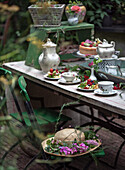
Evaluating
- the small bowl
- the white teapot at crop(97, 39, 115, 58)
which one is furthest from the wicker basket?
the small bowl

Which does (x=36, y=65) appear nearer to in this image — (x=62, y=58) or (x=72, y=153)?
(x=62, y=58)

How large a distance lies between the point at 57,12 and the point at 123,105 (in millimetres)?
1762

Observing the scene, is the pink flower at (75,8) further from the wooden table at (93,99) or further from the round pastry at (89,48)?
the wooden table at (93,99)

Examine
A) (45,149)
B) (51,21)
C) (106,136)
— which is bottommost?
(106,136)

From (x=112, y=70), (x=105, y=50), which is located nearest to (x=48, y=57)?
(x=105, y=50)

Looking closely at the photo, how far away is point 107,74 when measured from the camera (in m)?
3.12

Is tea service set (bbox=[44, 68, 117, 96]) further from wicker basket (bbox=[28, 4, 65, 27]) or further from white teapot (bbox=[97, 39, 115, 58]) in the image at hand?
wicker basket (bbox=[28, 4, 65, 27])

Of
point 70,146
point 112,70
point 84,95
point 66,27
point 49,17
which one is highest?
point 49,17

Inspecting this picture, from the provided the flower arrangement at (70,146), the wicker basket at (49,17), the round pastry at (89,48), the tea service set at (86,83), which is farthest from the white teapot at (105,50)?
the flower arrangement at (70,146)

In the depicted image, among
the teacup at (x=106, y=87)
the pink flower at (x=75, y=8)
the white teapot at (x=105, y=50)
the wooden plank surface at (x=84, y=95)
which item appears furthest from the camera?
the pink flower at (x=75, y=8)

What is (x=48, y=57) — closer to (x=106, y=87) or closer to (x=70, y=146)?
(x=106, y=87)

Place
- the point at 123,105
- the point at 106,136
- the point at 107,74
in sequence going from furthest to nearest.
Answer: the point at 106,136, the point at 107,74, the point at 123,105

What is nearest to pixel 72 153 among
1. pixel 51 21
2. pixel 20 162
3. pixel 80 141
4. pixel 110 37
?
A: pixel 80 141

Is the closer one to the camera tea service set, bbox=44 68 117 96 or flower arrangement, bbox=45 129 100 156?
flower arrangement, bbox=45 129 100 156
